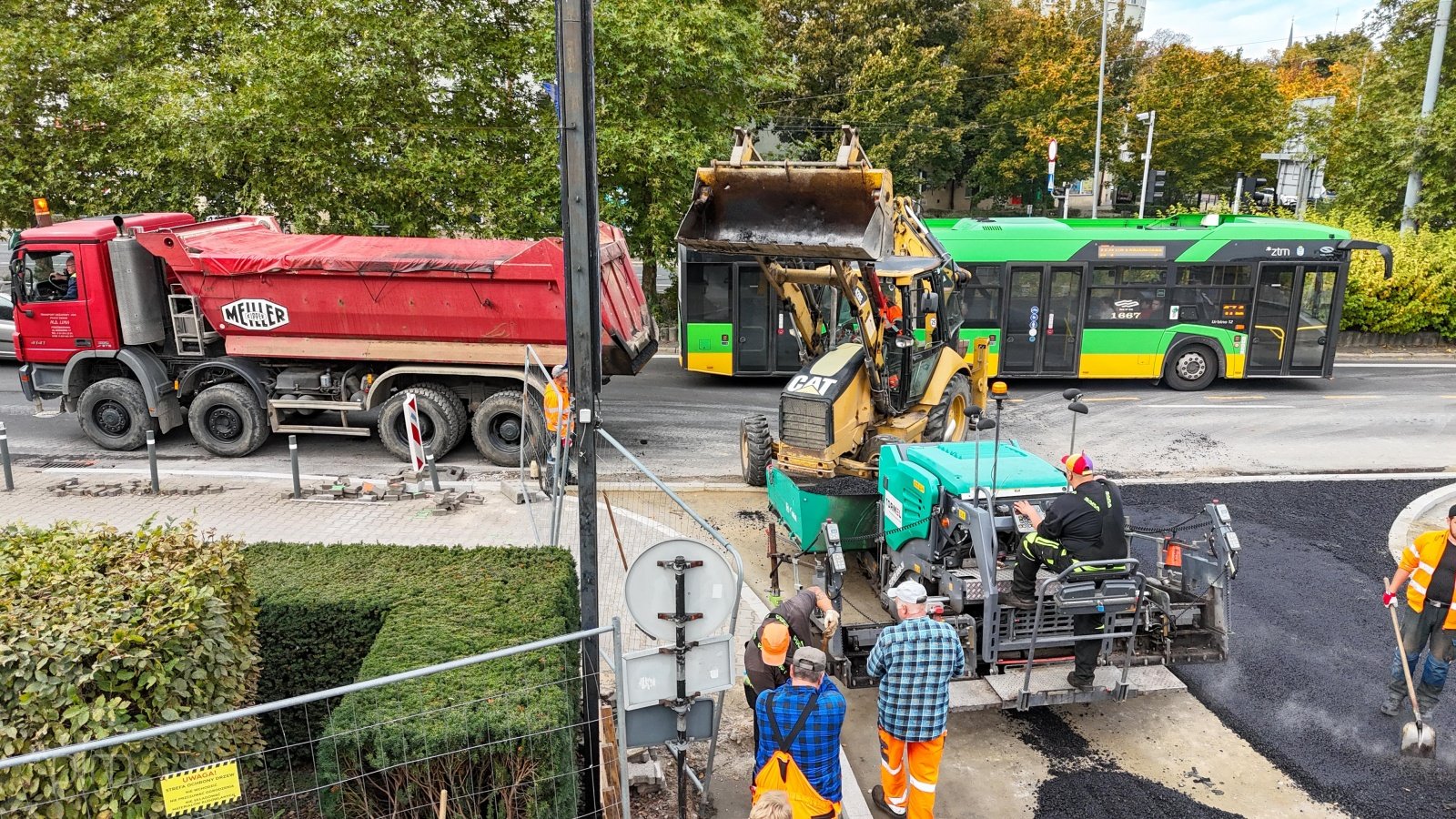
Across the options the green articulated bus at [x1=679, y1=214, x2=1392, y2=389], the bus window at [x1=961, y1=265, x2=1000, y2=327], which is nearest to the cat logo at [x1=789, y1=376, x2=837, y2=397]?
the green articulated bus at [x1=679, y1=214, x2=1392, y2=389]

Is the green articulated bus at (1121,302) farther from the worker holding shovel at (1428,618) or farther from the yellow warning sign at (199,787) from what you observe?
the yellow warning sign at (199,787)

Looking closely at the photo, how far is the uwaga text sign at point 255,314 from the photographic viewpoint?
41.3ft

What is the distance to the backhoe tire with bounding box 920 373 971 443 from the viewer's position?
37.7 feet

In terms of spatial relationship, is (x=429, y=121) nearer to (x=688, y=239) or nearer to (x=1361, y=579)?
(x=688, y=239)

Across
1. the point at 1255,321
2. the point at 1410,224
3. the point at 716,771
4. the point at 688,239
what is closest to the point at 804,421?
the point at 688,239

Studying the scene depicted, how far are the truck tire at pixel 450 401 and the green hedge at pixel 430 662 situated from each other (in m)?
5.76

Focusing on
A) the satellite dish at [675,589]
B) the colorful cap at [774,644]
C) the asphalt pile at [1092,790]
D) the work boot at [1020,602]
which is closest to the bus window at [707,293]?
the work boot at [1020,602]

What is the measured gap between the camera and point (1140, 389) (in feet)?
58.2

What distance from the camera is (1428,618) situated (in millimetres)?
7051

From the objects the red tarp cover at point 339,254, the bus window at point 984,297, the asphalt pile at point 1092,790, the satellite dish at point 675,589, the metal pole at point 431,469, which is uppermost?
the red tarp cover at point 339,254

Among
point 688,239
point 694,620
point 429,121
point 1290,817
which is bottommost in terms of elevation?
point 1290,817

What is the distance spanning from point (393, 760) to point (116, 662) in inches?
51.6

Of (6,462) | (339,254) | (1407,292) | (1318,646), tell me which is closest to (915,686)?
(1318,646)

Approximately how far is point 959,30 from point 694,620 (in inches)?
1313
